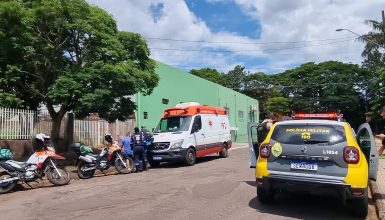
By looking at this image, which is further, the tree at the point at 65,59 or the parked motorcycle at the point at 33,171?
the tree at the point at 65,59

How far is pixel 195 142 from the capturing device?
1853cm

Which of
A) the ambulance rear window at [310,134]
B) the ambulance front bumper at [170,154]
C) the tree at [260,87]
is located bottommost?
the ambulance front bumper at [170,154]

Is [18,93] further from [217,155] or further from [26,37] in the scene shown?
[217,155]

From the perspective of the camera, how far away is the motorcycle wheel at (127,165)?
15438 mm

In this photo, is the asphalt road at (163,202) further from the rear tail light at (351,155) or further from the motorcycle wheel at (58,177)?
the rear tail light at (351,155)

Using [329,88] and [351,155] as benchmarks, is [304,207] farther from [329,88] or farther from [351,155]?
[329,88]

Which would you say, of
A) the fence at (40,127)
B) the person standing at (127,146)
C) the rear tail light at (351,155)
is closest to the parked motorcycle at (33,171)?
the person standing at (127,146)

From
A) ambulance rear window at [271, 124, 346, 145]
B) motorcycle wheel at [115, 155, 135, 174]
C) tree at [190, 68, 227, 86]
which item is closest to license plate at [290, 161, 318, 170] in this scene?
ambulance rear window at [271, 124, 346, 145]

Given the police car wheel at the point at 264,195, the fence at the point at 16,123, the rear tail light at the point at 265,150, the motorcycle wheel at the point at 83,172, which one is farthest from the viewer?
the fence at the point at 16,123

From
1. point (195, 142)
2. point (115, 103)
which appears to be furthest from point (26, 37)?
point (195, 142)

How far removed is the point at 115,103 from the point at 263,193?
10.4m

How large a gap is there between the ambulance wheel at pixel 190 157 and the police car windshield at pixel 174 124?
906 millimetres

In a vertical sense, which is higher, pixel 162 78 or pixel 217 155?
pixel 162 78

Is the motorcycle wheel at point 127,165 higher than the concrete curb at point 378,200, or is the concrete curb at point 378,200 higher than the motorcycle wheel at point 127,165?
the motorcycle wheel at point 127,165
